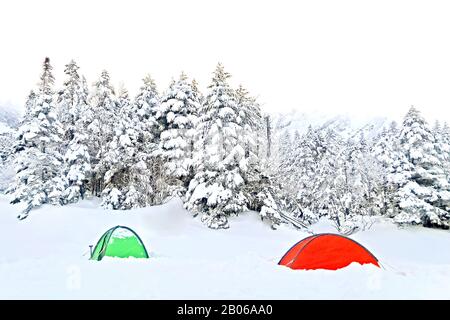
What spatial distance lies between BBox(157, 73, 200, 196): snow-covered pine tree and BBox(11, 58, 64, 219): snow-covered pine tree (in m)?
8.67

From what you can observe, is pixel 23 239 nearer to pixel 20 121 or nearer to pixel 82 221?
pixel 82 221

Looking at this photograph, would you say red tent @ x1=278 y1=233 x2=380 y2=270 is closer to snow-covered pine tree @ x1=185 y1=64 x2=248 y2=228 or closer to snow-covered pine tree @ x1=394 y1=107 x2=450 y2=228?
snow-covered pine tree @ x1=185 y1=64 x2=248 y2=228

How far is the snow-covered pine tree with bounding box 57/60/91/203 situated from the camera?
95.7 ft

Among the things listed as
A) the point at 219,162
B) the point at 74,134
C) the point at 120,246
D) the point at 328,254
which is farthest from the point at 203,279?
the point at 74,134

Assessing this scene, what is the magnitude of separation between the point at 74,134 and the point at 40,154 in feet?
15.8

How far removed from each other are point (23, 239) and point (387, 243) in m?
25.8

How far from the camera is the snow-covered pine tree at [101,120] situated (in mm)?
31641

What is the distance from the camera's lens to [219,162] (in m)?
22.1

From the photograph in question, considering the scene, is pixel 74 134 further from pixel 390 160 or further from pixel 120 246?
pixel 390 160

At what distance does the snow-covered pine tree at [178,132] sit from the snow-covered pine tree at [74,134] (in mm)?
7877

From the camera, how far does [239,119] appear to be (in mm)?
23438

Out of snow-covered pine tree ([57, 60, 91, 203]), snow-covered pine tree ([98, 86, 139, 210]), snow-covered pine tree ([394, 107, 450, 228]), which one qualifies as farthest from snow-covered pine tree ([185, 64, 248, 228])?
snow-covered pine tree ([394, 107, 450, 228])
